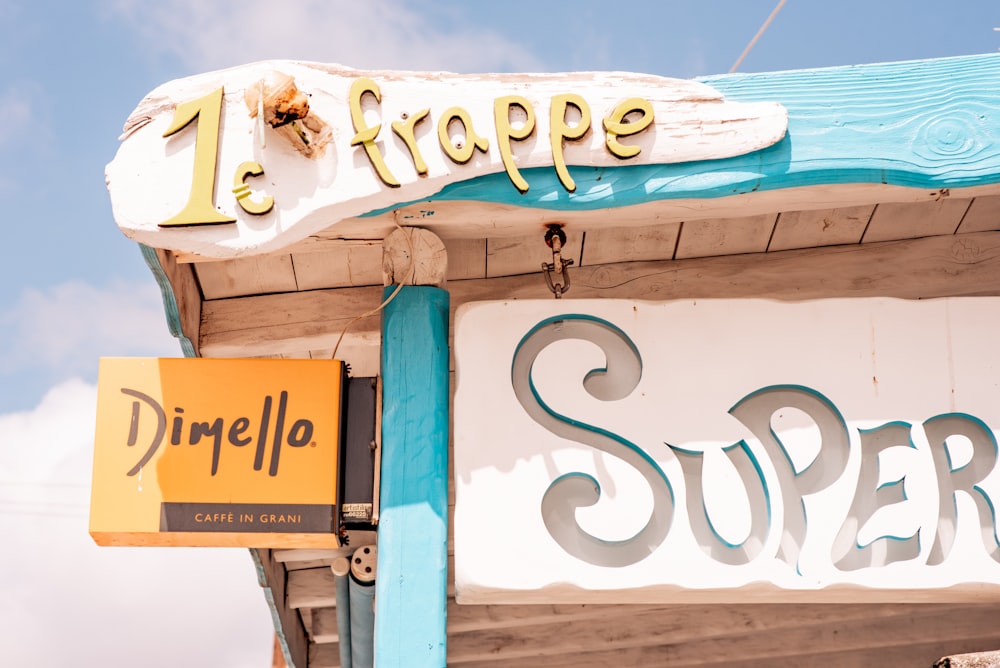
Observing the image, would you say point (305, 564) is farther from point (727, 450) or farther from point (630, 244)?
point (727, 450)

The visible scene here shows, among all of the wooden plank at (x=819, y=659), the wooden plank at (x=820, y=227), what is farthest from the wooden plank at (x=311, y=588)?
the wooden plank at (x=820, y=227)

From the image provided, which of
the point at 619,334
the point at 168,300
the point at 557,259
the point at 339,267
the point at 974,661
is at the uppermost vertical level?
the point at 339,267

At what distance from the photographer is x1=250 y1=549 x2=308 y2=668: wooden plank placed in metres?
4.56

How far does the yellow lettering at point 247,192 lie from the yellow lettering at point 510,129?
65 centimetres

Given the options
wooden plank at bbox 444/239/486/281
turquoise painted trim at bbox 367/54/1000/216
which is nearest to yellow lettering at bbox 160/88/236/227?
turquoise painted trim at bbox 367/54/1000/216

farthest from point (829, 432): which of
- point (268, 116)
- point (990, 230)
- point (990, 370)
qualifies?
point (268, 116)

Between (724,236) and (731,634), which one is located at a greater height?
(724,236)

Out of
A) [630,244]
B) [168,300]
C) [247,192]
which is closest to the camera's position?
[247,192]

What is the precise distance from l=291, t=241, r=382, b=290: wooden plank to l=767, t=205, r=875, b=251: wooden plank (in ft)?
4.60

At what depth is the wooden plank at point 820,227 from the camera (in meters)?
3.96

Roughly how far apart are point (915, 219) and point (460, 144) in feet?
5.95

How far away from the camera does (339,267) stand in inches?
153

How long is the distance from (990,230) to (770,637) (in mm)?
2139

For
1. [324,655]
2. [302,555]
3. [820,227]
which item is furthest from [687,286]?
[324,655]
